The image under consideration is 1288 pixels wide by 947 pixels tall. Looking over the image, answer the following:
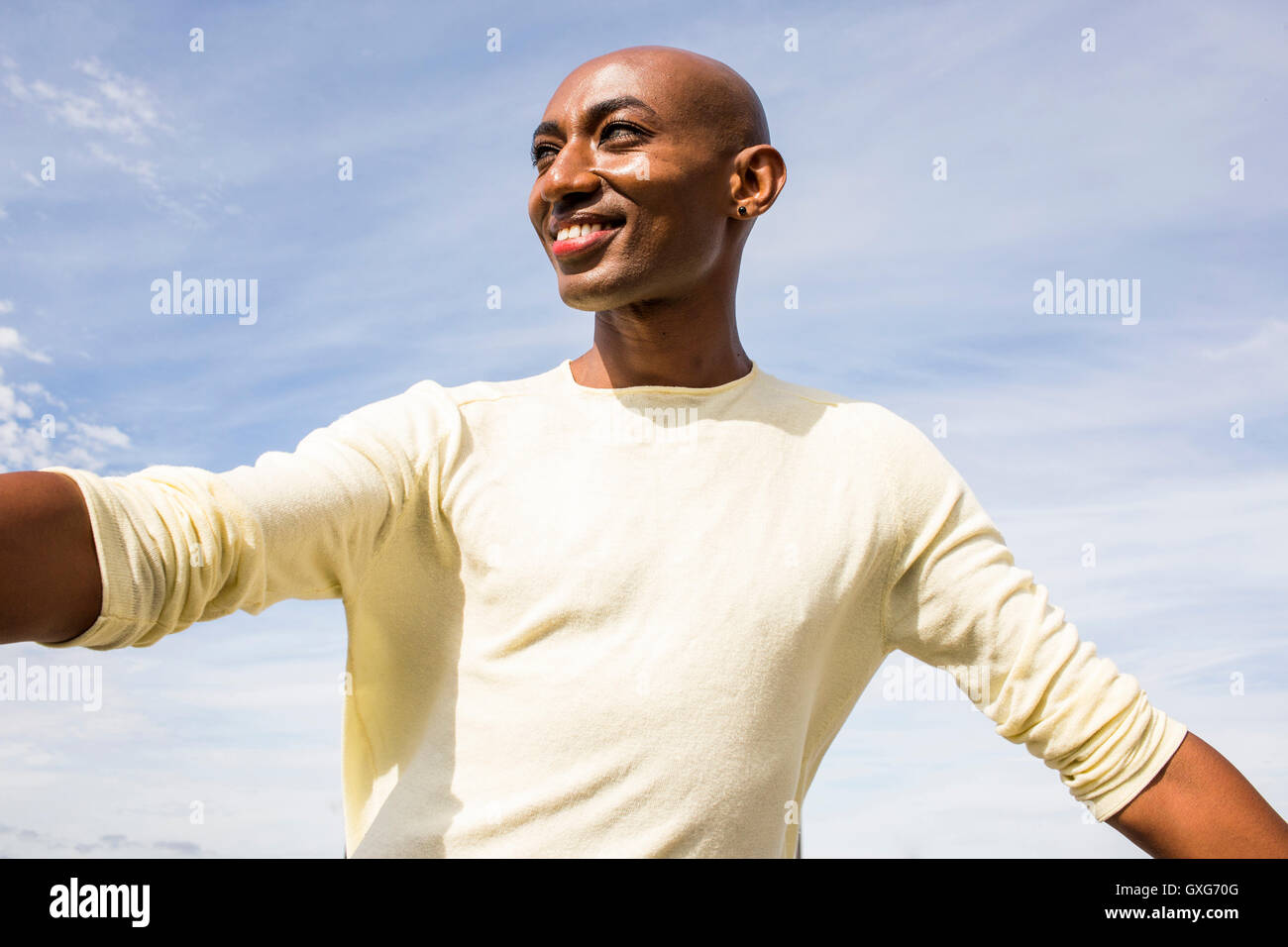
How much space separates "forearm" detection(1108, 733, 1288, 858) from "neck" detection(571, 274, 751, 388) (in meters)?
1.43

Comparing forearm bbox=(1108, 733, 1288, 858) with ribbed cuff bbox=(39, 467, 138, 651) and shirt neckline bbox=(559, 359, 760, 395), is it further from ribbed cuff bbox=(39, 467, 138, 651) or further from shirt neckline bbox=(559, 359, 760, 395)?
ribbed cuff bbox=(39, 467, 138, 651)

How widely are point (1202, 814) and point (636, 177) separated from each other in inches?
79.1

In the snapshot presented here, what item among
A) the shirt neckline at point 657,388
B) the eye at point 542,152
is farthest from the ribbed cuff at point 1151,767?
the eye at point 542,152

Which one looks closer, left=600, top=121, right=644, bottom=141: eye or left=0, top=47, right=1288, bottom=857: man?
left=0, top=47, right=1288, bottom=857: man

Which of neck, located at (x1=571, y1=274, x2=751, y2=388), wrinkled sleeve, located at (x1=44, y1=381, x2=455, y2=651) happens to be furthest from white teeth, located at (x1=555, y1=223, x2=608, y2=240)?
wrinkled sleeve, located at (x1=44, y1=381, x2=455, y2=651)

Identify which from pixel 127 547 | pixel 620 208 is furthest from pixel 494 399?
pixel 127 547

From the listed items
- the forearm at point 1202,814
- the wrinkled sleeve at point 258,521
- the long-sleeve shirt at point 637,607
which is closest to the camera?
the wrinkled sleeve at point 258,521

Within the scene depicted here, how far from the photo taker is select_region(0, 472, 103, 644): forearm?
6.23ft

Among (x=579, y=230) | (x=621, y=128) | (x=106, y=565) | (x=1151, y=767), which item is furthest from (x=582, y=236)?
(x=1151, y=767)

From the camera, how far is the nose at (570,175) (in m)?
2.86

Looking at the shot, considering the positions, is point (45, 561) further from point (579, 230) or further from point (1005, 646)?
point (1005, 646)

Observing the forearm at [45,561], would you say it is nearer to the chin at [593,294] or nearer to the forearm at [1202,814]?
the chin at [593,294]

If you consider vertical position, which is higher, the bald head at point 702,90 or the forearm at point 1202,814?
the bald head at point 702,90
